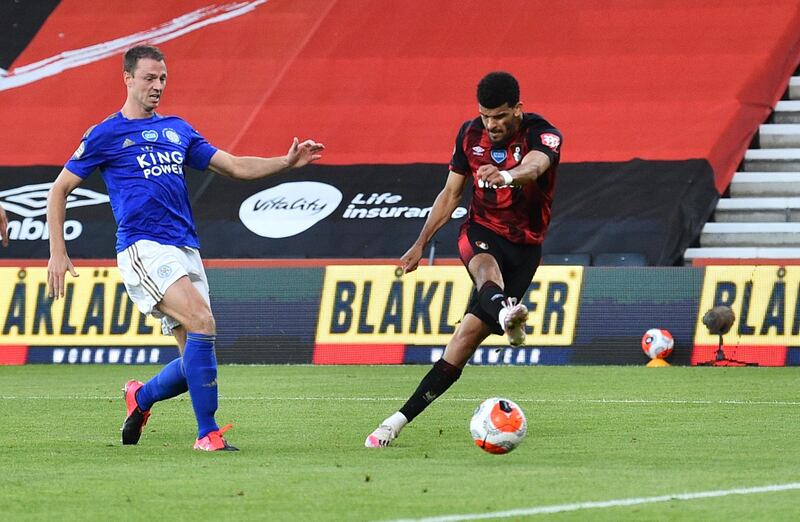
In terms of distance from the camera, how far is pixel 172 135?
9.17 m

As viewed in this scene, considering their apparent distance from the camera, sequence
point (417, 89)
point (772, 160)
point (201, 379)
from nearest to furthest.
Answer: point (201, 379)
point (772, 160)
point (417, 89)

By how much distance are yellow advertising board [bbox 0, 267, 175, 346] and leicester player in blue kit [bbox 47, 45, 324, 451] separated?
31.0ft

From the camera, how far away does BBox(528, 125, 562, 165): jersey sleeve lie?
29.9 feet

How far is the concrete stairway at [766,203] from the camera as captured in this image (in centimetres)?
2177

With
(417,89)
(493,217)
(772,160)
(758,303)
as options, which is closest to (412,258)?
(493,217)

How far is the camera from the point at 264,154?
24.7 metres

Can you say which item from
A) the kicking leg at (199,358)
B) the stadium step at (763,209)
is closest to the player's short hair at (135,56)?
the kicking leg at (199,358)

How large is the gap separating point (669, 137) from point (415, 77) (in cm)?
439

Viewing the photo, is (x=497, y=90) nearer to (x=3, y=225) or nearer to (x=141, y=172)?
(x=141, y=172)

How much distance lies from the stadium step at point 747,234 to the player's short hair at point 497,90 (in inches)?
531

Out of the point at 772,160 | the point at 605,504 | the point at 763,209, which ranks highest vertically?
the point at 772,160

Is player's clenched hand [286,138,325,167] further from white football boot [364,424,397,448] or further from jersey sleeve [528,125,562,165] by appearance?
white football boot [364,424,397,448]

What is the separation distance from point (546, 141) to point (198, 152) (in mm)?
1973

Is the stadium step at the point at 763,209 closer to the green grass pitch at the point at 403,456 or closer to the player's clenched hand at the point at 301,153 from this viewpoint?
the green grass pitch at the point at 403,456
